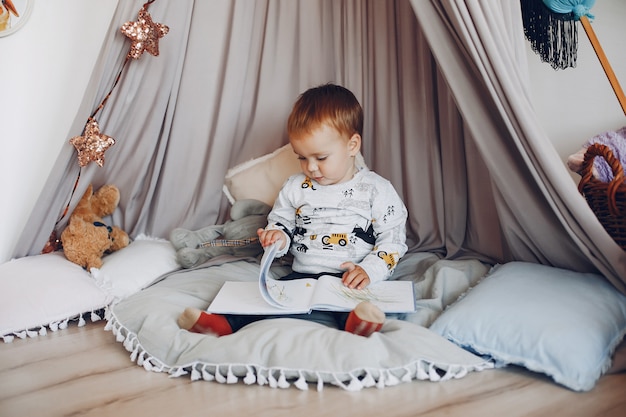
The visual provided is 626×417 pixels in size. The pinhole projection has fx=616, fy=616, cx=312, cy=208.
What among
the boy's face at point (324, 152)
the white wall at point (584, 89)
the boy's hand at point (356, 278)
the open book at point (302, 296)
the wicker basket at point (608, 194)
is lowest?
the open book at point (302, 296)

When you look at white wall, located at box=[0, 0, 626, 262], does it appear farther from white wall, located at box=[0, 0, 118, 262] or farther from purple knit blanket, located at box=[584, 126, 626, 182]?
purple knit blanket, located at box=[584, 126, 626, 182]

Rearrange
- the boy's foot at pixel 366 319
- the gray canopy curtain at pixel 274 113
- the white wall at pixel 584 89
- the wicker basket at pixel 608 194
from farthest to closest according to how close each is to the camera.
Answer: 1. the white wall at pixel 584 89
2. the gray canopy curtain at pixel 274 113
3. the wicker basket at pixel 608 194
4. the boy's foot at pixel 366 319

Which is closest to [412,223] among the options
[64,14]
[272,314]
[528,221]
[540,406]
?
[528,221]

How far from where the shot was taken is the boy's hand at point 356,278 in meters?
1.75

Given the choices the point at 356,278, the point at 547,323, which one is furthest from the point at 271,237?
the point at 547,323

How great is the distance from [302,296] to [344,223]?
37cm

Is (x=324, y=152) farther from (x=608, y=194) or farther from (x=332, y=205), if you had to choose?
(x=608, y=194)

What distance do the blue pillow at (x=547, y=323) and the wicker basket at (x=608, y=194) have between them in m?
0.17

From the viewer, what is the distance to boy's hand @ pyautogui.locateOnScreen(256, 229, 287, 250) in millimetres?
1915

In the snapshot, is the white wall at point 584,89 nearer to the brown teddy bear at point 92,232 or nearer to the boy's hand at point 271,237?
the boy's hand at point 271,237

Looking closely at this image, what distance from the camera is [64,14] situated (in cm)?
249

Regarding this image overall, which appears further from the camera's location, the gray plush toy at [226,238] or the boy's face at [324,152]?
the gray plush toy at [226,238]

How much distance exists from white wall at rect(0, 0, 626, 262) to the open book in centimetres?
112

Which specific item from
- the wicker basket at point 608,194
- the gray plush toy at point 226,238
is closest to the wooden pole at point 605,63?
the wicker basket at point 608,194
